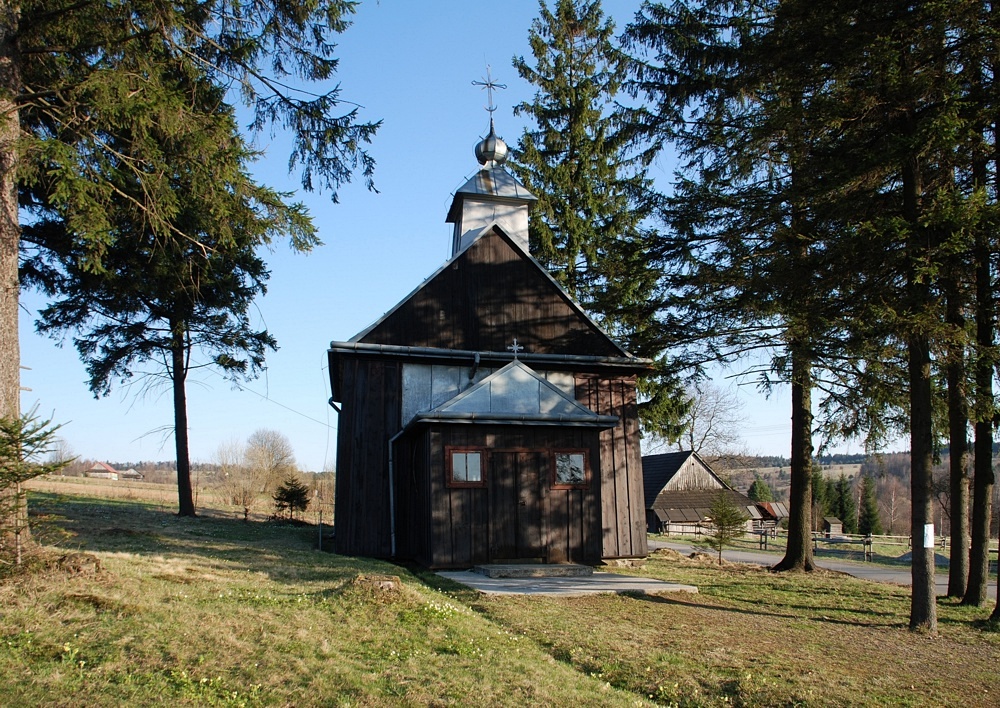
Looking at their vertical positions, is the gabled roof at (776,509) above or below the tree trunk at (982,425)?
below

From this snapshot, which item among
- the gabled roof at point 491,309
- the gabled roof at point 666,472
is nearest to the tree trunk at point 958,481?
the gabled roof at point 491,309

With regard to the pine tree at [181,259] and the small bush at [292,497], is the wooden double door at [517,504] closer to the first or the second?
the pine tree at [181,259]

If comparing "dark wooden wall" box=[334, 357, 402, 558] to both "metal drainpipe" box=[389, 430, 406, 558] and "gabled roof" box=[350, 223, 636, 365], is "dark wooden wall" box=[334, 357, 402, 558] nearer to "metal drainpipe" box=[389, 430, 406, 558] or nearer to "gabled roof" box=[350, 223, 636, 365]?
"metal drainpipe" box=[389, 430, 406, 558]

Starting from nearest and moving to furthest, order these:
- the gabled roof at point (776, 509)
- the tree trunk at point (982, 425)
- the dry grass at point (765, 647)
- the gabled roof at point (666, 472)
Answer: the dry grass at point (765, 647) → the tree trunk at point (982, 425) → the gabled roof at point (666, 472) → the gabled roof at point (776, 509)

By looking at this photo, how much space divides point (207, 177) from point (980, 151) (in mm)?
10949

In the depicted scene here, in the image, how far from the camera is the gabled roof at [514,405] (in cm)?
1362

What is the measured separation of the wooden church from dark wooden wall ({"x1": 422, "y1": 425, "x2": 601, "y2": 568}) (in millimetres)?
21

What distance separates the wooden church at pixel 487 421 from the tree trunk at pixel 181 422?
827 cm

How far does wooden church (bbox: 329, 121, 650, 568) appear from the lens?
44.4 feet

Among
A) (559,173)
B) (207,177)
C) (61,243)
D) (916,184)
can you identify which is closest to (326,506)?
(559,173)

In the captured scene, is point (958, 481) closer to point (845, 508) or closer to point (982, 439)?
point (982, 439)

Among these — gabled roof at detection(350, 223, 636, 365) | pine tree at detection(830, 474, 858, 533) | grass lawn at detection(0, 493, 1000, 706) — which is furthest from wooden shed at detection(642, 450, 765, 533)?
grass lawn at detection(0, 493, 1000, 706)

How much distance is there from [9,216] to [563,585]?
884cm

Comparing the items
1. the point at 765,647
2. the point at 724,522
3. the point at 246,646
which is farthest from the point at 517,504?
the point at 246,646
